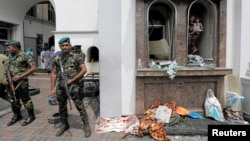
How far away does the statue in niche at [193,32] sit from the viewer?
5.71 metres

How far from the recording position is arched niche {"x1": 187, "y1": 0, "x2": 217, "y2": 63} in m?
5.52

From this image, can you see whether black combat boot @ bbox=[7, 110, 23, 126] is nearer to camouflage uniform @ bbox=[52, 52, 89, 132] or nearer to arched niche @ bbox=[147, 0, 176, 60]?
camouflage uniform @ bbox=[52, 52, 89, 132]

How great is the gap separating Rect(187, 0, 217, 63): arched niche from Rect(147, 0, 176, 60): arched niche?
1.37 feet

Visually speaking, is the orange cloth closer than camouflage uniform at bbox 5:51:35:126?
No

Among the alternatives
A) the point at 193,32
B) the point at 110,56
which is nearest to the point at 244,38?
the point at 193,32

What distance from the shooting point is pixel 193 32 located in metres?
5.73

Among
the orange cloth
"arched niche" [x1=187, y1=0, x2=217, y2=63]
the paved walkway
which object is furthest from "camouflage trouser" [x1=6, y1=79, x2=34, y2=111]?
"arched niche" [x1=187, y1=0, x2=217, y2=63]

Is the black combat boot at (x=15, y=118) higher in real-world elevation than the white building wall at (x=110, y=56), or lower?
lower

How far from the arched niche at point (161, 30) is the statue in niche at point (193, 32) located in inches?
A: 19.1

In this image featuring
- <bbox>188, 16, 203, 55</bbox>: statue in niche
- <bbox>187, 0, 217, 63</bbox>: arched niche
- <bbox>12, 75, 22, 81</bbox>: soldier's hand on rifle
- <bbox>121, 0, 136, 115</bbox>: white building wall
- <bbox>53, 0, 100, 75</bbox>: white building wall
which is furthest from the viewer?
<bbox>53, 0, 100, 75</bbox>: white building wall

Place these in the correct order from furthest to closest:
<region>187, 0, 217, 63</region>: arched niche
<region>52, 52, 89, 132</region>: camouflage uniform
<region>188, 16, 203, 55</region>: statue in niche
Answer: <region>188, 16, 203, 55</region>: statue in niche, <region>187, 0, 217, 63</region>: arched niche, <region>52, 52, 89, 132</region>: camouflage uniform

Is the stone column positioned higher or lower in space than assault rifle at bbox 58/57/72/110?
lower

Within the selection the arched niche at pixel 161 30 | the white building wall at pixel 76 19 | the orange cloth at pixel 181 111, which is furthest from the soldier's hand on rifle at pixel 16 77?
the white building wall at pixel 76 19

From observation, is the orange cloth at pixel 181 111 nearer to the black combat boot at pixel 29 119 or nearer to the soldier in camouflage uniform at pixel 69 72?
the soldier in camouflage uniform at pixel 69 72
